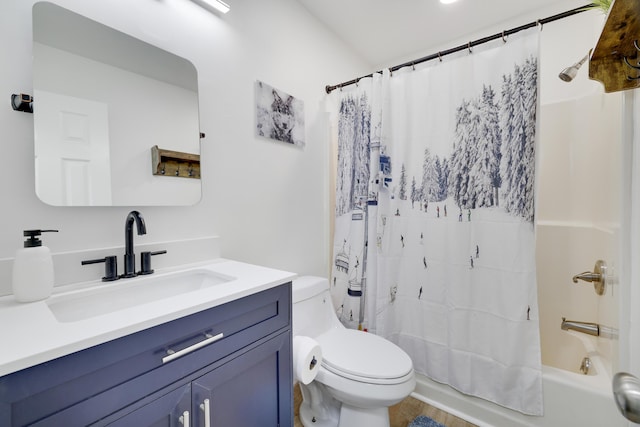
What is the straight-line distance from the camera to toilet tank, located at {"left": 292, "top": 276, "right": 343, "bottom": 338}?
143 cm

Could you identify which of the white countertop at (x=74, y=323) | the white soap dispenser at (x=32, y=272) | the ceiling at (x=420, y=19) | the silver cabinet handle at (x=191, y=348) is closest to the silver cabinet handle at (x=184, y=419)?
the silver cabinet handle at (x=191, y=348)

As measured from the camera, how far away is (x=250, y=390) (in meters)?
0.89

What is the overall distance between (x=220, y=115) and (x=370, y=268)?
126cm

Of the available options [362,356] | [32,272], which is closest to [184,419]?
[32,272]

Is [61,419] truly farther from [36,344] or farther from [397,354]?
[397,354]

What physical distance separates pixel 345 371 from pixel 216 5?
1.79m

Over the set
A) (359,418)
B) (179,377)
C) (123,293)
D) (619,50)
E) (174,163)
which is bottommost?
(359,418)

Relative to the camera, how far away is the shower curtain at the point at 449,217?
133cm

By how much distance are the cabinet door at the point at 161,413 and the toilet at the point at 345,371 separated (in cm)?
69

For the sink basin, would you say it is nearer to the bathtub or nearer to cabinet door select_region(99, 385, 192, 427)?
cabinet door select_region(99, 385, 192, 427)

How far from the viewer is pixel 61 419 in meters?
0.52

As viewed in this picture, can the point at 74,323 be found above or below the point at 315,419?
above

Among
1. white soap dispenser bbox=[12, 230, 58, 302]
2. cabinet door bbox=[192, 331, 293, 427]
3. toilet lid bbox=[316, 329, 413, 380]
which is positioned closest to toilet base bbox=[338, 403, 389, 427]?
toilet lid bbox=[316, 329, 413, 380]

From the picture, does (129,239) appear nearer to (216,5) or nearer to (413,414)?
(216,5)
